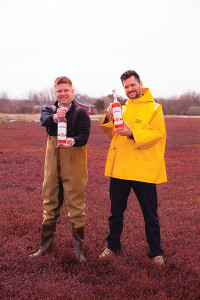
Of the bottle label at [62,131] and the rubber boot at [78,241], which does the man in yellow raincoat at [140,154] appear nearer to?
the rubber boot at [78,241]

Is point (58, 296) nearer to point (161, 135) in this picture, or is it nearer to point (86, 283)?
point (86, 283)

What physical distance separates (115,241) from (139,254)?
0.39m

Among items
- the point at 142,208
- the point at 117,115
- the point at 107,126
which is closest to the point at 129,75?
the point at 117,115

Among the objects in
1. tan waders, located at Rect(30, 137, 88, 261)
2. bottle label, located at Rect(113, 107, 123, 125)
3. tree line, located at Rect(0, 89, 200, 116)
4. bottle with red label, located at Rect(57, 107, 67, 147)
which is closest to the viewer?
bottle with red label, located at Rect(57, 107, 67, 147)

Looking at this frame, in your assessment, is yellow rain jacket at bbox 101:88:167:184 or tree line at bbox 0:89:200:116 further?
tree line at bbox 0:89:200:116

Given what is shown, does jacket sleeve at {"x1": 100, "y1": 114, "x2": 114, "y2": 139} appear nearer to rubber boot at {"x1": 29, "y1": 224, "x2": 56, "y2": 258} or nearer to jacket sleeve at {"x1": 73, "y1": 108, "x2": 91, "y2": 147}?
jacket sleeve at {"x1": 73, "y1": 108, "x2": 91, "y2": 147}

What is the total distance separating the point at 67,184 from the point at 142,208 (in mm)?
1053

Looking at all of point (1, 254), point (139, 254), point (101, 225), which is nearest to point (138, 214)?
point (101, 225)

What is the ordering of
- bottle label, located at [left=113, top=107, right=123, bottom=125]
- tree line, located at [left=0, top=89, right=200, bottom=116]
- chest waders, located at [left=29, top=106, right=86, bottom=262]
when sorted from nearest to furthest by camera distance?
bottle label, located at [left=113, top=107, right=123, bottom=125] → chest waders, located at [left=29, top=106, right=86, bottom=262] → tree line, located at [left=0, top=89, right=200, bottom=116]

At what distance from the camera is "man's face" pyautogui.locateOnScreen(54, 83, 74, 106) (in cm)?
372

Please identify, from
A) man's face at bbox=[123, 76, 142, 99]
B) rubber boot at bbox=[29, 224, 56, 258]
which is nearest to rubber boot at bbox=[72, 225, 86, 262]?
rubber boot at bbox=[29, 224, 56, 258]

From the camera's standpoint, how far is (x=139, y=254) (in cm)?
422

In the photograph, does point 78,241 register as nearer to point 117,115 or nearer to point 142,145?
point 142,145

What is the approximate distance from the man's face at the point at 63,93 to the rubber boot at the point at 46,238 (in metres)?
1.66
